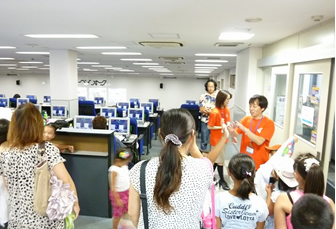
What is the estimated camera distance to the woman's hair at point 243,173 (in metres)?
1.61

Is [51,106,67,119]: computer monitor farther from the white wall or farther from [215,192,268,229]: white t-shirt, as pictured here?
the white wall

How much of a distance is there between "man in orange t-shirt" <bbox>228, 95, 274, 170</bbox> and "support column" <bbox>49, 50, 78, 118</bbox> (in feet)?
18.1

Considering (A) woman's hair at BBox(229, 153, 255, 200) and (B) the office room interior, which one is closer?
(A) woman's hair at BBox(229, 153, 255, 200)

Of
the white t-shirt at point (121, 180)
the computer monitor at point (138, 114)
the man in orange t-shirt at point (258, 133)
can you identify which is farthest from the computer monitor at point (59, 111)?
the man in orange t-shirt at point (258, 133)

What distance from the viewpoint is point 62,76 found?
6914 mm

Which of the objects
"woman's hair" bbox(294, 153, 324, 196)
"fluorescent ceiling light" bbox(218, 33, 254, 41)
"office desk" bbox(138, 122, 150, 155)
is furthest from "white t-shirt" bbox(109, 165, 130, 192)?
"office desk" bbox(138, 122, 150, 155)

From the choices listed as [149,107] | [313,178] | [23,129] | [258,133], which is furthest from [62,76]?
[313,178]

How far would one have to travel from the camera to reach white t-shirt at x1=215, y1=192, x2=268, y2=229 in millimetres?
1602

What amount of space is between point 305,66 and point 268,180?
1.95 m

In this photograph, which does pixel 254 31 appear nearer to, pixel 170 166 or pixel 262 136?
pixel 262 136

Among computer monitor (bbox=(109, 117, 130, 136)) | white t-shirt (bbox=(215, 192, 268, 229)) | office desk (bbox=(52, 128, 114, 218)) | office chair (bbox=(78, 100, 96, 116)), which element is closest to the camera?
white t-shirt (bbox=(215, 192, 268, 229))

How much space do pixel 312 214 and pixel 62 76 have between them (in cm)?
694

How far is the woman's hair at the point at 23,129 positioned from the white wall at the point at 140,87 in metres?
17.1

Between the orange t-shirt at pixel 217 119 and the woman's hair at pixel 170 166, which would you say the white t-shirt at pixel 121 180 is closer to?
the woman's hair at pixel 170 166
